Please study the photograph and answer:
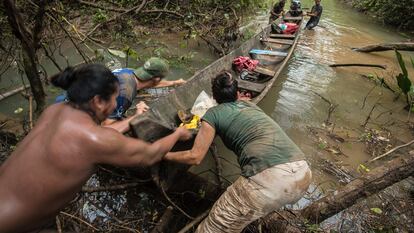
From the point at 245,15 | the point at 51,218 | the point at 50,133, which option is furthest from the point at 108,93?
the point at 245,15

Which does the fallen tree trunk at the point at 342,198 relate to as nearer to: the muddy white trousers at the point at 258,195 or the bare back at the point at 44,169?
the muddy white trousers at the point at 258,195

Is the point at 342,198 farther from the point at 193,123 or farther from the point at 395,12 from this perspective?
the point at 395,12

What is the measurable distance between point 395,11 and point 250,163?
14.9m

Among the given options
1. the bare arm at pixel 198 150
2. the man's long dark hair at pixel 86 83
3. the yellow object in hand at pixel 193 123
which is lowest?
the yellow object in hand at pixel 193 123

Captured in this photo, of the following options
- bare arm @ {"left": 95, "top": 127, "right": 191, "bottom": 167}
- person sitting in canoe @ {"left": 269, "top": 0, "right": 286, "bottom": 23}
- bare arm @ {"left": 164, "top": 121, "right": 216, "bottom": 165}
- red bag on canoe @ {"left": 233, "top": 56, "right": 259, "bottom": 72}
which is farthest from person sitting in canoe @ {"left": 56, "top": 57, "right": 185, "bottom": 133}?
person sitting in canoe @ {"left": 269, "top": 0, "right": 286, "bottom": 23}

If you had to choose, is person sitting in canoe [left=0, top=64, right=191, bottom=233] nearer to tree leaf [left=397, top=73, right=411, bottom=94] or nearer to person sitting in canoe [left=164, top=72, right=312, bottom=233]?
person sitting in canoe [left=164, top=72, right=312, bottom=233]

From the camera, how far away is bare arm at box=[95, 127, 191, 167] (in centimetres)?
189

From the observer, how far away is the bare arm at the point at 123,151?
1.89m

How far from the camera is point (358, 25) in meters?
15.1

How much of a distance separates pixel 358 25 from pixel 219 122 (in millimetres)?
14770

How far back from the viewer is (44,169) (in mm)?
1813

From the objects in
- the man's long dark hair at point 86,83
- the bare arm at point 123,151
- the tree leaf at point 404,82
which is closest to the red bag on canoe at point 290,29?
the tree leaf at point 404,82

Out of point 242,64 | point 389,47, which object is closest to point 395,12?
point 389,47

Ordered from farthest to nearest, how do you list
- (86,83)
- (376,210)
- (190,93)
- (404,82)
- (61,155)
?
1. (404,82)
2. (190,93)
3. (376,210)
4. (86,83)
5. (61,155)
